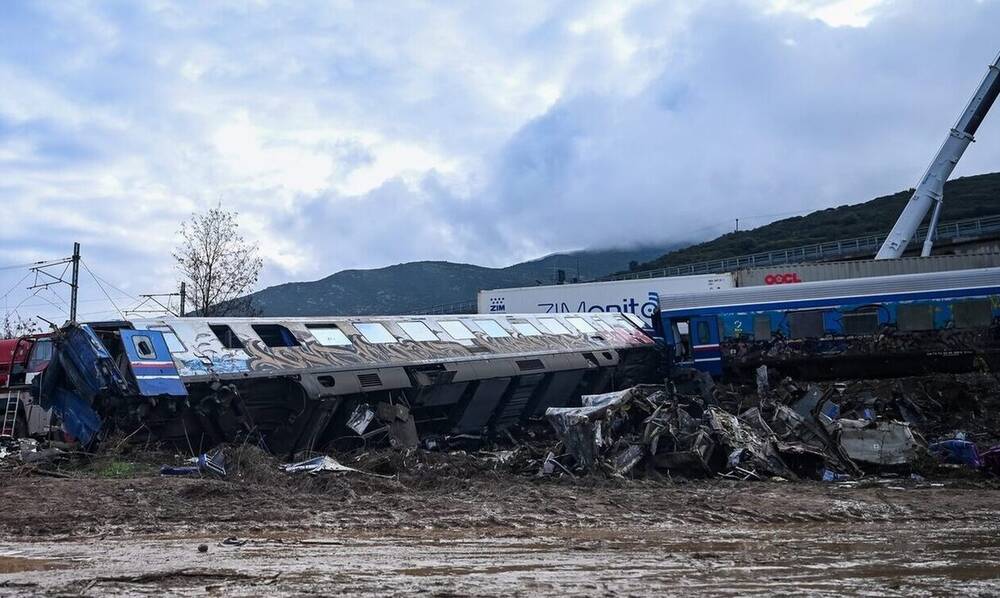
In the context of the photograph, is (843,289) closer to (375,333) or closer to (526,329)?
(526,329)

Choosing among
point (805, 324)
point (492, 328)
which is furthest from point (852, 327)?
point (492, 328)

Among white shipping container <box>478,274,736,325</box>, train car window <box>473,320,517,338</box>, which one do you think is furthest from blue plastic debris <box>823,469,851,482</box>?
white shipping container <box>478,274,736,325</box>

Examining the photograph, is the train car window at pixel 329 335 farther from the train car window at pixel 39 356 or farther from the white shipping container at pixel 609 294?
the white shipping container at pixel 609 294

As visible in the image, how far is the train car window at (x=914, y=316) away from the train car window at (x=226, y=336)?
15495 mm

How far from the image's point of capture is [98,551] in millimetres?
6469

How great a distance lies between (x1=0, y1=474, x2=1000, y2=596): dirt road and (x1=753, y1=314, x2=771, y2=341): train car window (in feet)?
37.9

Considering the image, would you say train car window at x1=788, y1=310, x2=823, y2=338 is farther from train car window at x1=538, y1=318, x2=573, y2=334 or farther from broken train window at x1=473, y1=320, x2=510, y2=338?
broken train window at x1=473, y1=320, x2=510, y2=338

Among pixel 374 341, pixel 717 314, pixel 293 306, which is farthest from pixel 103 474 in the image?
pixel 293 306

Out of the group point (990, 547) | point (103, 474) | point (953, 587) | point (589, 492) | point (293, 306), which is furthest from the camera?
point (293, 306)

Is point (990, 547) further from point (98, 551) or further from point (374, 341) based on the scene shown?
point (374, 341)

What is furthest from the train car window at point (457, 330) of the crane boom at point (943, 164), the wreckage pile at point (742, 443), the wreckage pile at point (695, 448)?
the crane boom at point (943, 164)

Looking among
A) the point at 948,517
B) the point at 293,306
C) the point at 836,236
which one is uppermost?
the point at 836,236

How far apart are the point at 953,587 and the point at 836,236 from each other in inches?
3230

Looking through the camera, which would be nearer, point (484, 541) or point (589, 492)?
point (484, 541)
